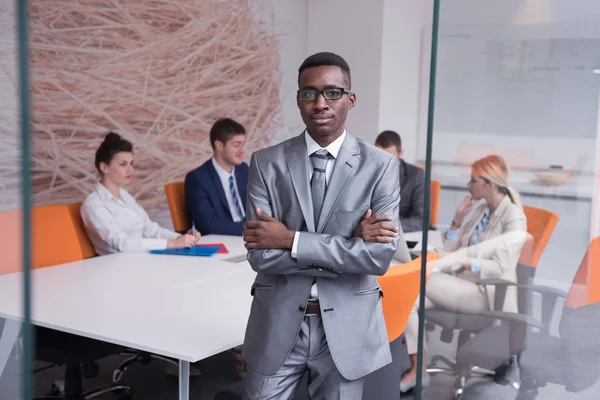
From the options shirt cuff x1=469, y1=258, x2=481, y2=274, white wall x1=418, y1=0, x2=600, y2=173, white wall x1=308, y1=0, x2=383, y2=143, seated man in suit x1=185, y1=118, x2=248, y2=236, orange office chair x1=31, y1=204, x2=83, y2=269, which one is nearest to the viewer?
white wall x1=418, y1=0, x2=600, y2=173

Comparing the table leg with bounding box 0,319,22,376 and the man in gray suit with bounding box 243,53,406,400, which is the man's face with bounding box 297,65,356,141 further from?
the table leg with bounding box 0,319,22,376

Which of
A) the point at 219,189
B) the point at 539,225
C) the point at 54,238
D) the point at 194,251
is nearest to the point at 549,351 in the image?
the point at 539,225

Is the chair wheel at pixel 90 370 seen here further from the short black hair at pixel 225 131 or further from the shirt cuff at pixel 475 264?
the shirt cuff at pixel 475 264

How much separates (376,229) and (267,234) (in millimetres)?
282

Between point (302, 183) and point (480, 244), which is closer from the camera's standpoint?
point (302, 183)

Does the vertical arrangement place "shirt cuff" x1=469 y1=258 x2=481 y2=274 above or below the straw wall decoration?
below

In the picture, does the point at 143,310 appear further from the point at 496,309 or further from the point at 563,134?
the point at 563,134

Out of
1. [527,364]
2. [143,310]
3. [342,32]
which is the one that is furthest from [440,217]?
[342,32]

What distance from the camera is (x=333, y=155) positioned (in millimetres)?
1874

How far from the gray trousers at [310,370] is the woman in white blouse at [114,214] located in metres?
2.18

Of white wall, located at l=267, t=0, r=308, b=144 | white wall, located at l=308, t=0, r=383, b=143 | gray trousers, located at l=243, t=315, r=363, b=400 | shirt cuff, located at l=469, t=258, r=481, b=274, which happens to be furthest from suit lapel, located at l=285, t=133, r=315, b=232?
white wall, located at l=267, t=0, r=308, b=144

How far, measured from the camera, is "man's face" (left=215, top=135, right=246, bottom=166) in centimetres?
464

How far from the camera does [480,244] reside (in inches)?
78.0

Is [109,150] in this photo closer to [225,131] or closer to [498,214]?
[225,131]
